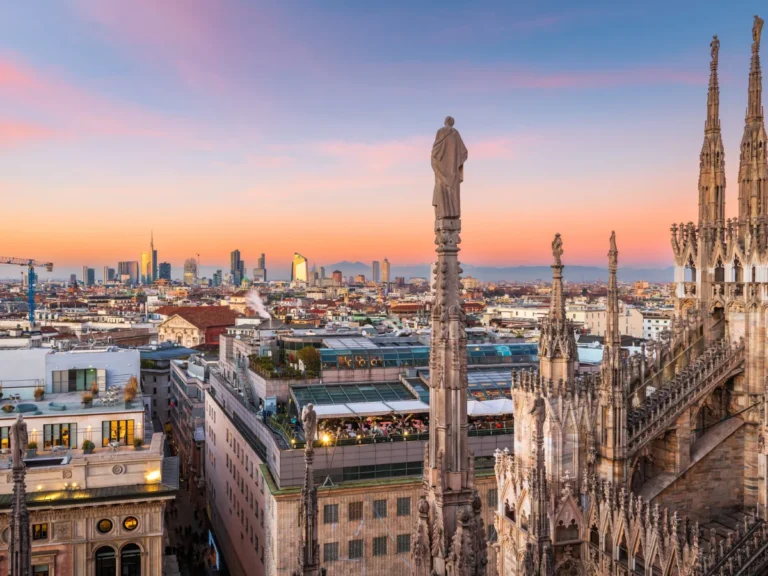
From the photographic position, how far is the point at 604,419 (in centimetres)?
2164

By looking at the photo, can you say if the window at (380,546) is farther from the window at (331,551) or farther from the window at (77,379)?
the window at (77,379)

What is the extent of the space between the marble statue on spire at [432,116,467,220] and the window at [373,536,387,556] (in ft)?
91.4

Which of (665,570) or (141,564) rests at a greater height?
(665,570)

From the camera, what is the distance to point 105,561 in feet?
104

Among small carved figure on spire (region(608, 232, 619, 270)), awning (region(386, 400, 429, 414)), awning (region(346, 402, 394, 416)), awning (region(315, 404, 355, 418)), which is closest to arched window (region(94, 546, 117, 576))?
awning (region(315, 404, 355, 418))

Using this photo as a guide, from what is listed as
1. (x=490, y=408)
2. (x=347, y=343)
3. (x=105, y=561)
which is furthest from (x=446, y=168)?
(x=347, y=343)

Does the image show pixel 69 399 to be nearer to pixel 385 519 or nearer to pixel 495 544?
pixel 385 519

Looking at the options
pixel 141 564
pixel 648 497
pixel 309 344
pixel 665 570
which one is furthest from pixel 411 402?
pixel 665 570

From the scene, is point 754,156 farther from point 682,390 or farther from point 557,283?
point 557,283

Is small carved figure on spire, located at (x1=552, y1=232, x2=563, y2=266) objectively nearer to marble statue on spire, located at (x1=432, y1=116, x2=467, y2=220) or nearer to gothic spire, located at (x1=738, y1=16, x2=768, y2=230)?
gothic spire, located at (x1=738, y1=16, x2=768, y2=230)

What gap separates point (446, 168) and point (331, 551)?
91.2 feet

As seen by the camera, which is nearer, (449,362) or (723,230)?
(449,362)

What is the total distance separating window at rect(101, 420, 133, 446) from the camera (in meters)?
35.6

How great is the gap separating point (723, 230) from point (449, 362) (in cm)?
2067
